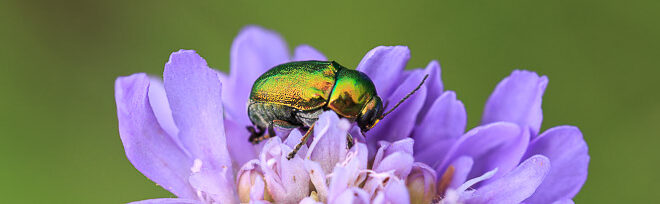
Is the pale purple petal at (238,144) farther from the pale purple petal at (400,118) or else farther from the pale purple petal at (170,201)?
the pale purple petal at (400,118)

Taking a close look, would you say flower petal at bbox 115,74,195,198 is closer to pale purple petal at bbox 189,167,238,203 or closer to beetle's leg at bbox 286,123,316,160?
pale purple petal at bbox 189,167,238,203

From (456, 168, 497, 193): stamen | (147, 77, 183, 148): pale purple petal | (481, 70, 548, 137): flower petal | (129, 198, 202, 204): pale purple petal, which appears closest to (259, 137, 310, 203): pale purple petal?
(129, 198, 202, 204): pale purple petal

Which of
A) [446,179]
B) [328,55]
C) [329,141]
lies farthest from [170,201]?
[328,55]

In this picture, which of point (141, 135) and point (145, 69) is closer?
point (141, 135)

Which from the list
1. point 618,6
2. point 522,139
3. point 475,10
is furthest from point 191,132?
point 618,6

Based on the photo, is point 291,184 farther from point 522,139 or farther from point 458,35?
point 458,35

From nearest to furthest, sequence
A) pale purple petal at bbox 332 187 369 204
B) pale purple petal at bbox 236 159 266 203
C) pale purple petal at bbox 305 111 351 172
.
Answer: pale purple petal at bbox 332 187 369 204, pale purple petal at bbox 305 111 351 172, pale purple petal at bbox 236 159 266 203
